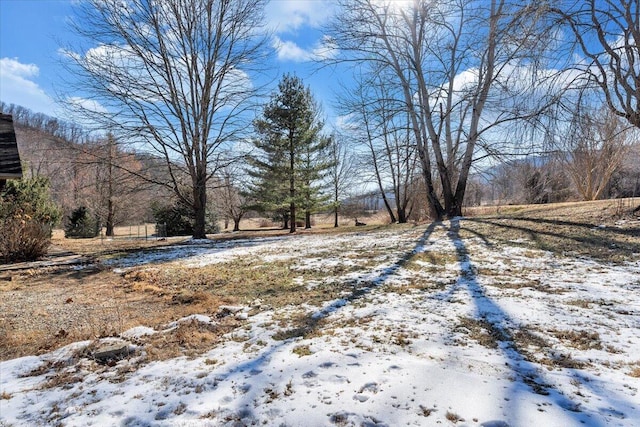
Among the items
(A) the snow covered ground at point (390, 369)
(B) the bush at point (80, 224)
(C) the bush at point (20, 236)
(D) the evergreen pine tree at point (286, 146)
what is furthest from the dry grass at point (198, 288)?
(B) the bush at point (80, 224)

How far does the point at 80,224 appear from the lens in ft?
66.2

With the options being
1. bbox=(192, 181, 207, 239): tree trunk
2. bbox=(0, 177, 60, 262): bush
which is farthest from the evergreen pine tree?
bbox=(0, 177, 60, 262): bush

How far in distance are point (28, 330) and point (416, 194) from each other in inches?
819

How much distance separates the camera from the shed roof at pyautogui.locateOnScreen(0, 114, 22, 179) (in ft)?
19.1

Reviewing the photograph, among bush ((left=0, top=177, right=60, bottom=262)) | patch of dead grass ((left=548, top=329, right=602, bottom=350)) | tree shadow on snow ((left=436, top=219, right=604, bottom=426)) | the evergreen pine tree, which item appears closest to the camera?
tree shadow on snow ((left=436, top=219, right=604, bottom=426))

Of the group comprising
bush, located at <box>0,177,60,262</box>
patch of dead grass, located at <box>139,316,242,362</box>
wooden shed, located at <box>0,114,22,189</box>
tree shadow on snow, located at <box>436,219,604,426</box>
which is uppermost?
wooden shed, located at <box>0,114,22,189</box>

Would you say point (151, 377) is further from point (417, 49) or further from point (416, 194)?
point (416, 194)

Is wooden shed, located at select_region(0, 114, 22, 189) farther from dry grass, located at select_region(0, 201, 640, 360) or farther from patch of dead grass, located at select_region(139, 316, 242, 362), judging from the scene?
patch of dead grass, located at select_region(139, 316, 242, 362)

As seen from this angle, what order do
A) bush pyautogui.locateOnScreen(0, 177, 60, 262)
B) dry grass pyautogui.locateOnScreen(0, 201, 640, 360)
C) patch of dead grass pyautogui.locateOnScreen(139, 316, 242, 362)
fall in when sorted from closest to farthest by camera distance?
patch of dead grass pyautogui.locateOnScreen(139, 316, 242, 362)
dry grass pyautogui.locateOnScreen(0, 201, 640, 360)
bush pyautogui.locateOnScreen(0, 177, 60, 262)

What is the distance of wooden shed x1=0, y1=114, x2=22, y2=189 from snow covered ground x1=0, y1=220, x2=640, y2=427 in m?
4.42

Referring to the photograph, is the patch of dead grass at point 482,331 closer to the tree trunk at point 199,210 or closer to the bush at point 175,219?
the tree trunk at point 199,210

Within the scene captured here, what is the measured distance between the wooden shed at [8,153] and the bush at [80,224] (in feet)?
49.0

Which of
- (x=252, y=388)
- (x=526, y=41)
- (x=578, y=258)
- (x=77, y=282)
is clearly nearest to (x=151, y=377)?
(x=252, y=388)

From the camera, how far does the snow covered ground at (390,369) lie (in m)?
1.98
